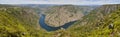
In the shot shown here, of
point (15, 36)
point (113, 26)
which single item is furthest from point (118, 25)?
point (15, 36)

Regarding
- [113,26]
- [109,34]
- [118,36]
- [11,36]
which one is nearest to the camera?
[118,36]

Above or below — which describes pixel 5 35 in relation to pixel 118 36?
below

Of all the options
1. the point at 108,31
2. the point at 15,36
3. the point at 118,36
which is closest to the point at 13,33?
the point at 15,36

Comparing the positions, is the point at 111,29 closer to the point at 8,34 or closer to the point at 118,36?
the point at 118,36

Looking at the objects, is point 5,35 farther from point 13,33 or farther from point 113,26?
point 113,26

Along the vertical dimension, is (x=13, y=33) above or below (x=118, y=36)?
below

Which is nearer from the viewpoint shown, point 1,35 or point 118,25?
point 118,25

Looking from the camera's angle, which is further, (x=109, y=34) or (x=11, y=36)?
(x=11, y=36)

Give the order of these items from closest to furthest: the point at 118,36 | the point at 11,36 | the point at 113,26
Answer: the point at 118,36 → the point at 113,26 → the point at 11,36

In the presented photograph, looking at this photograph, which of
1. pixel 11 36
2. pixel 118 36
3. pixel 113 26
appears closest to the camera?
pixel 118 36
